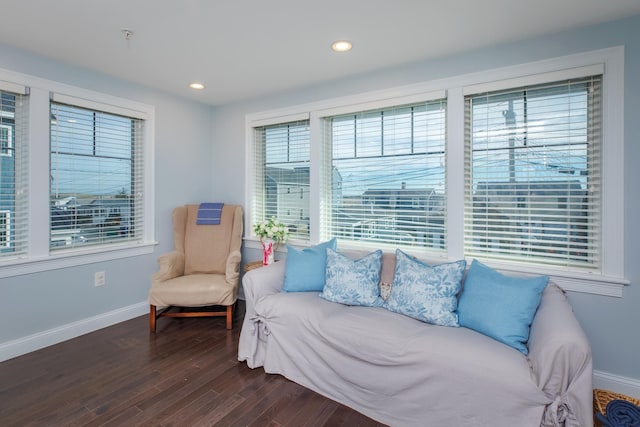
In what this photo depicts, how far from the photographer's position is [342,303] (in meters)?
2.56

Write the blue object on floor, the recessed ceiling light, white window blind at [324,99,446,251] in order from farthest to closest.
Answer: white window blind at [324,99,446,251] → the recessed ceiling light → the blue object on floor

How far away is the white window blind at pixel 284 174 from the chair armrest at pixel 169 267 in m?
1.01

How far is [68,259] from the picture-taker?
3031mm

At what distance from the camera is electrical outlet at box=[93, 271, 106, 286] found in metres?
3.24

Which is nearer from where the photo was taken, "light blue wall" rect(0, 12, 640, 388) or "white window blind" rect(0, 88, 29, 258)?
"light blue wall" rect(0, 12, 640, 388)

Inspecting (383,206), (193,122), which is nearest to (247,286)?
(383,206)

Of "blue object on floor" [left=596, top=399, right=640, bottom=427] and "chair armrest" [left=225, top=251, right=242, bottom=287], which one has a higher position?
"chair armrest" [left=225, top=251, right=242, bottom=287]

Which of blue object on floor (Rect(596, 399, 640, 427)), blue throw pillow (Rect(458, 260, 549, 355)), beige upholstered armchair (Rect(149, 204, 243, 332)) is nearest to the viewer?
blue object on floor (Rect(596, 399, 640, 427))

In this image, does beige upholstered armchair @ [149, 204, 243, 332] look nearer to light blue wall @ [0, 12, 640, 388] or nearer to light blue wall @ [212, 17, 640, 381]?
light blue wall @ [0, 12, 640, 388]

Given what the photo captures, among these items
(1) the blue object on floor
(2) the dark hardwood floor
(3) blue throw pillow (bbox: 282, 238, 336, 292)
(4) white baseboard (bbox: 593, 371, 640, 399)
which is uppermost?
(3) blue throw pillow (bbox: 282, 238, 336, 292)

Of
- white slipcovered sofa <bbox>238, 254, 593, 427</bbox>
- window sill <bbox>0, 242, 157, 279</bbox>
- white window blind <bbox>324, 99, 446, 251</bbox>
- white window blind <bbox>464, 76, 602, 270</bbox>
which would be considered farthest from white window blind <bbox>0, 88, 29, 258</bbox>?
white window blind <bbox>464, 76, 602, 270</bbox>

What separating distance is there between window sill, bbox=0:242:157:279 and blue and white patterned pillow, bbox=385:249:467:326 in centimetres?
274

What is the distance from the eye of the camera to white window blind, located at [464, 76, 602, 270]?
2.34 metres

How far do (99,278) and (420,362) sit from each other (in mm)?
3100
